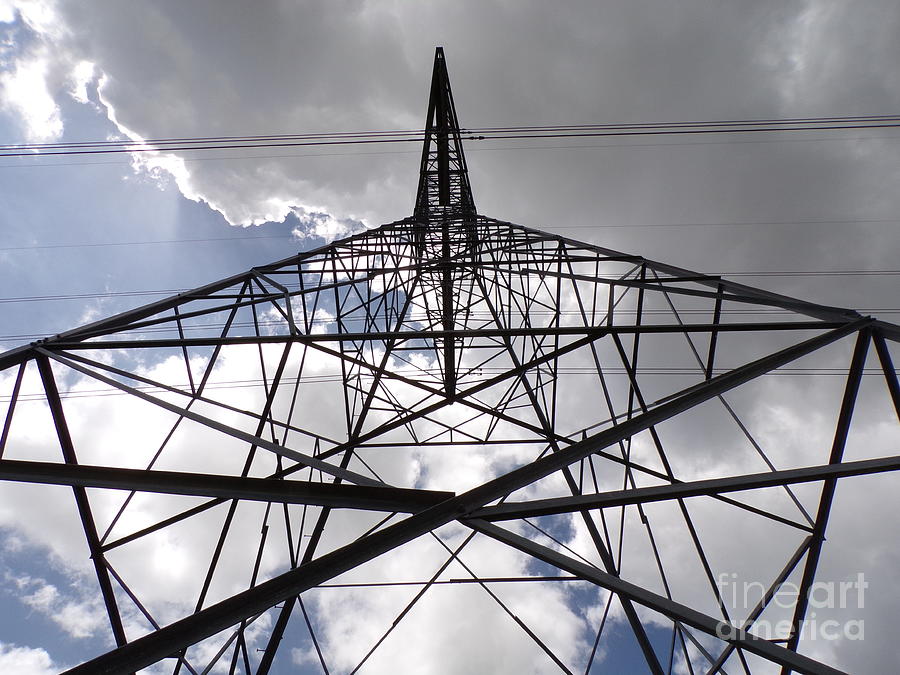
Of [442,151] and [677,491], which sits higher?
[442,151]

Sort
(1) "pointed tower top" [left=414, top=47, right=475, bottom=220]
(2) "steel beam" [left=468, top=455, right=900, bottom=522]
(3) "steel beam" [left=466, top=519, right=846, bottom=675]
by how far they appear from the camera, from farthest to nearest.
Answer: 1. (1) "pointed tower top" [left=414, top=47, right=475, bottom=220]
2. (2) "steel beam" [left=468, top=455, right=900, bottom=522]
3. (3) "steel beam" [left=466, top=519, right=846, bottom=675]

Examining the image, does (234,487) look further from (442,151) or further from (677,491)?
(442,151)

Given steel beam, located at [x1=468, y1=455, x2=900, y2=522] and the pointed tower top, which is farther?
the pointed tower top

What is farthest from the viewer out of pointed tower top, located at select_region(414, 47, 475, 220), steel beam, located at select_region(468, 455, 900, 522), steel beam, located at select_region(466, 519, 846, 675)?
pointed tower top, located at select_region(414, 47, 475, 220)

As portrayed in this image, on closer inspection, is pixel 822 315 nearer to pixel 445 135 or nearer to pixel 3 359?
pixel 3 359

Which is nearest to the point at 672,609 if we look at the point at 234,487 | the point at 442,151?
the point at 234,487

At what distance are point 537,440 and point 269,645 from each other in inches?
167

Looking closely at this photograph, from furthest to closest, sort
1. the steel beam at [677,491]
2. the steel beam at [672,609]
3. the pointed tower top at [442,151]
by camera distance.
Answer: the pointed tower top at [442,151] → the steel beam at [677,491] → the steel beam at [672,609]

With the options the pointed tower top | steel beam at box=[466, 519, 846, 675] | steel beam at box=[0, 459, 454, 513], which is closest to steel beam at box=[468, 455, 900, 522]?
steel beam at box=[466, 519, 846, 675]

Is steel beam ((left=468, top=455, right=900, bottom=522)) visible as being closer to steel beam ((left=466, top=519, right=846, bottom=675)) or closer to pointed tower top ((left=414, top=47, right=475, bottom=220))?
steel beam ((left=466, top=519, right=846, bottom=675))

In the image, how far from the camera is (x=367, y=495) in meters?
3.30

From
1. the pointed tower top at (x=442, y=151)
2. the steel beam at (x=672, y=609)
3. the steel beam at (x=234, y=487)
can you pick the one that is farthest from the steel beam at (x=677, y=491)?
the pointed tower top at (x=442, y=151)

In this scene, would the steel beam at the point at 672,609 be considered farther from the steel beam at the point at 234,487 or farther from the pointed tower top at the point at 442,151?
the pointed tower top at the point at 442,151

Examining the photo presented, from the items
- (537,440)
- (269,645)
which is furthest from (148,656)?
(537,440)
